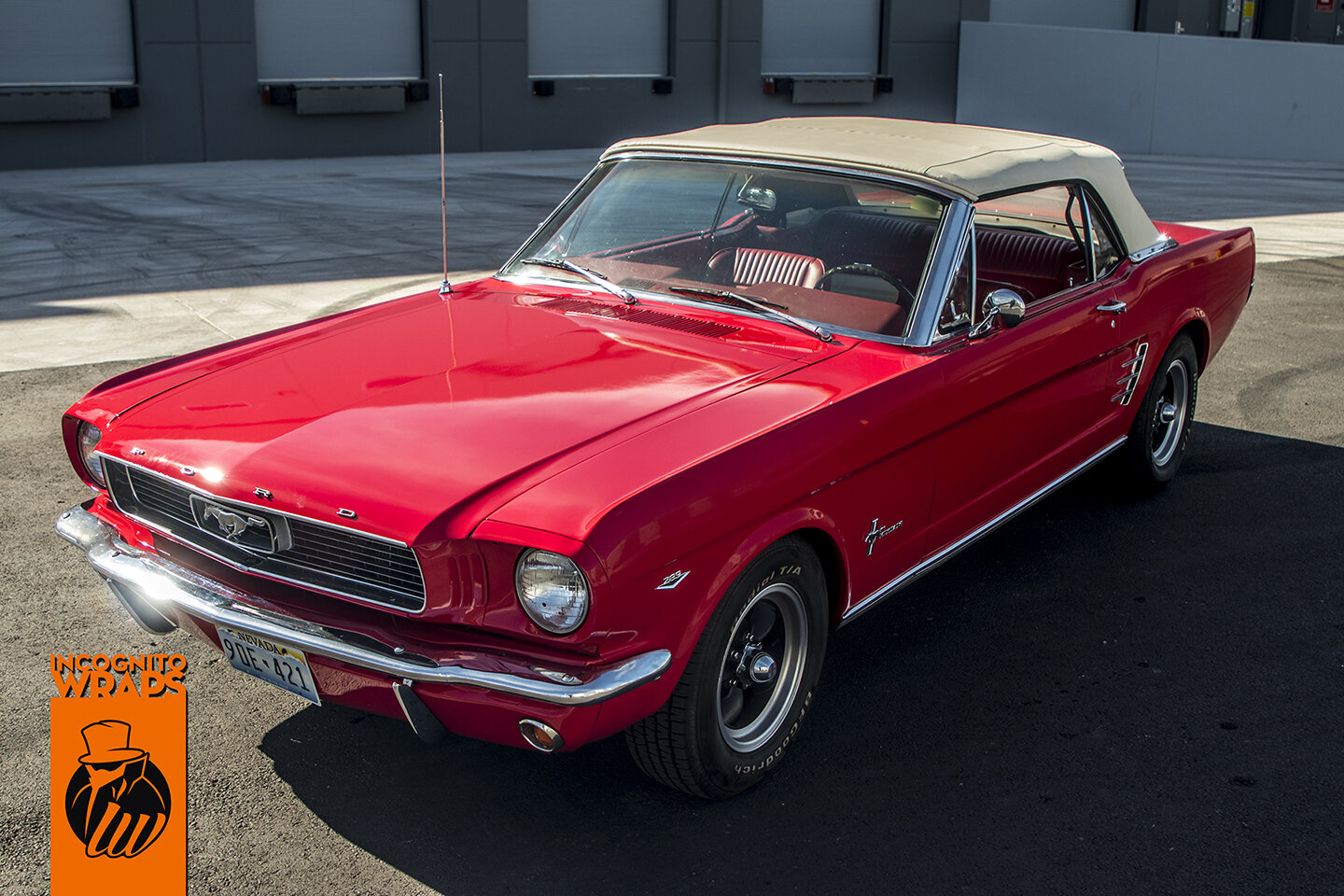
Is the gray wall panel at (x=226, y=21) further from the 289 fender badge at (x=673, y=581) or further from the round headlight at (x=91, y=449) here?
the 289 fender badge at (x=673, y=581)

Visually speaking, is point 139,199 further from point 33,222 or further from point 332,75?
point 332,75

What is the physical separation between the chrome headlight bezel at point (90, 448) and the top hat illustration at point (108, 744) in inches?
31.5

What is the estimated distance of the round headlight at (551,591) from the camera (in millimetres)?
2674

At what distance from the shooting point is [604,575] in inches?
103

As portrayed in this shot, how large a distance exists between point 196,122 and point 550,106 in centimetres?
563

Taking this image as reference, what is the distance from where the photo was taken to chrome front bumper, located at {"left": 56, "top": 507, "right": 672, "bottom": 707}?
266 cm

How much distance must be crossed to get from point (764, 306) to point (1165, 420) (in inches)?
96.5

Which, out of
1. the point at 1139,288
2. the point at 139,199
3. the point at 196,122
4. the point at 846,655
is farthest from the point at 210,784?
the point at 196,122

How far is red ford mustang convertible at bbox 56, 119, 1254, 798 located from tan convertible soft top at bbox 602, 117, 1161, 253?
0.06ft

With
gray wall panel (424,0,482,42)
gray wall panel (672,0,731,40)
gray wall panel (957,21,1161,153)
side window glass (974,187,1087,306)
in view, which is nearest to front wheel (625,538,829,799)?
side window glass (974,187,1087,306)

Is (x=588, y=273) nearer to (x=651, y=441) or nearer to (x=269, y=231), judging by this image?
(x=651, y=441)

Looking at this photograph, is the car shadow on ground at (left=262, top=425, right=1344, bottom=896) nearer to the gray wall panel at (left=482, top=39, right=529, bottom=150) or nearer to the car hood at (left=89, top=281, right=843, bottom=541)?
the car hood at (left=89, top=281, right=843, bottom=541)

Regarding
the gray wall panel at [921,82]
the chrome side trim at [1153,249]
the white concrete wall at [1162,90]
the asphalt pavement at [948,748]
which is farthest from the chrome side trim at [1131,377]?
the gray wall panel at [921,82]

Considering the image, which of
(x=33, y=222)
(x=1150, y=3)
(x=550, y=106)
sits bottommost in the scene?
(x=33, y=222)
